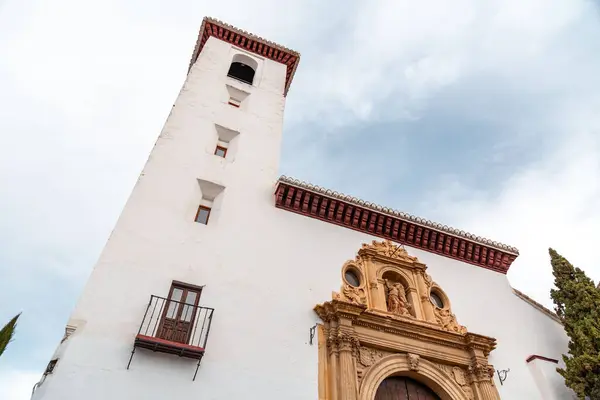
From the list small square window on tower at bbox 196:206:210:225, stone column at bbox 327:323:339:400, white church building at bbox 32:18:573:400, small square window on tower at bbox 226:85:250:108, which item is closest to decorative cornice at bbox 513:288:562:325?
white church building at bbox 32:18:573:400

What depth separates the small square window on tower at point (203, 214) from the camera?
8992 millimetres

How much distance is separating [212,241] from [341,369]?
11.7ft

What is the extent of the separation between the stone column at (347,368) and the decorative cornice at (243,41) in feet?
40.4

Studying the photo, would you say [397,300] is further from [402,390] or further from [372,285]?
[402,390]

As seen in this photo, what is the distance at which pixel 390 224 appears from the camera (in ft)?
34.7

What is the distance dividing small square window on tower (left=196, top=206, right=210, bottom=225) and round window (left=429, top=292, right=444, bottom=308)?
5622 mm

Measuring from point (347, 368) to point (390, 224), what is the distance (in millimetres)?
4397

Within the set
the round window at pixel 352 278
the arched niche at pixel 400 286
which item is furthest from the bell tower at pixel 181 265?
the arched niche at pixel 400 286

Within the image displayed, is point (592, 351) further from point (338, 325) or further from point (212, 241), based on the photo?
point (212, 241)

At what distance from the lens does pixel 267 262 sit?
8547 millimetres

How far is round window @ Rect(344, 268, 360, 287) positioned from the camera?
9.16 metres

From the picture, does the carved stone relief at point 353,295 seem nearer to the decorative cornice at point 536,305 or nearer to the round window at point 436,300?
the round window at point 436,300

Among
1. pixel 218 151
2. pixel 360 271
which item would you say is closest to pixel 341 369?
pixel 360 271

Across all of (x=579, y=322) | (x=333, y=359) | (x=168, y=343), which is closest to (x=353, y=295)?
(x=333, y=359)
